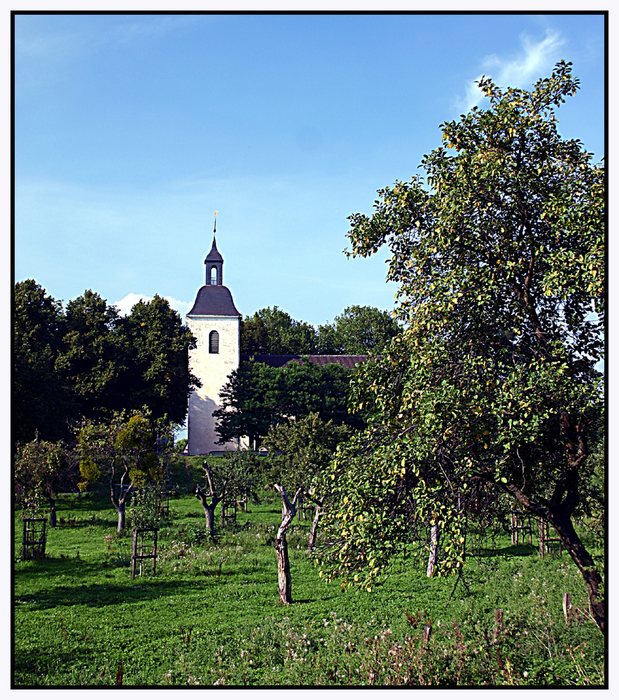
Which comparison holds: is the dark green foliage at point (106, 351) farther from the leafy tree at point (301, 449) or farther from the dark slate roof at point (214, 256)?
the leafy tree at point (301, 449)

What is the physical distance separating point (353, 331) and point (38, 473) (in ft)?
182

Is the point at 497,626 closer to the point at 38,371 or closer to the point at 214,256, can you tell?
the point at 38,371

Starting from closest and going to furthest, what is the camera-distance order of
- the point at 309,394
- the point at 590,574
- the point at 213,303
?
the point at 590,574
the point at 309,394
the point at 213,303

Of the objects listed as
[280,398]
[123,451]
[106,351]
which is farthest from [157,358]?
[123,451]

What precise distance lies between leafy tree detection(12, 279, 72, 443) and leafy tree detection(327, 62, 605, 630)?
2110 cm

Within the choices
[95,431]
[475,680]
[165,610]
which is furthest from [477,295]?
[95,431]

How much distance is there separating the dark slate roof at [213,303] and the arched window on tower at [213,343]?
6.12 ft

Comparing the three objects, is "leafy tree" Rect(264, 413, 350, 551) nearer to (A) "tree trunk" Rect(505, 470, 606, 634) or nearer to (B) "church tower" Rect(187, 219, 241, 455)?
(A) "tree trunk" Rect(505, 470, 606, 634)

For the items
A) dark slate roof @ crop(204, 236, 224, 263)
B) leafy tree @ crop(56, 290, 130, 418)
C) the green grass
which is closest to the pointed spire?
dark slate roof @ crop(204, 236, 224, 263)

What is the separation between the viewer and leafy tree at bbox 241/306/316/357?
255ft

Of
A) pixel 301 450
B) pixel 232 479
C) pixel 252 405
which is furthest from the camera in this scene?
pixel 252 405

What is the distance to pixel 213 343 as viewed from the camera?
60375mm

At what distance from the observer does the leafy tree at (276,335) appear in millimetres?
77625
